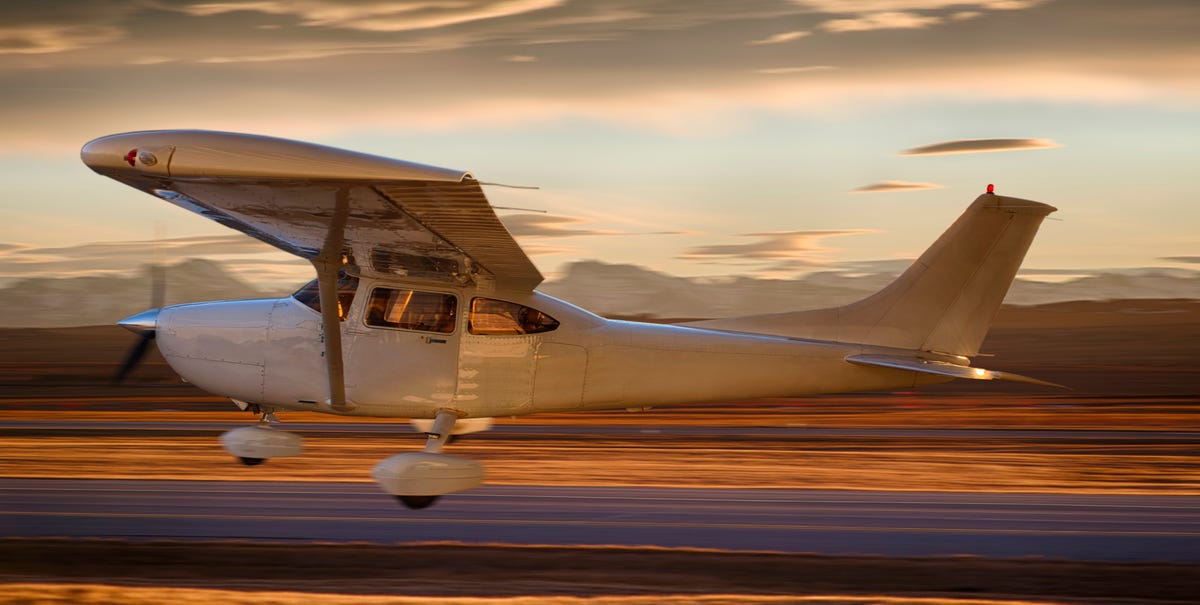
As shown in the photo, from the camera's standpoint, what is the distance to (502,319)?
9578 mm

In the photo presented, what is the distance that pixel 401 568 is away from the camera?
24.3 ft

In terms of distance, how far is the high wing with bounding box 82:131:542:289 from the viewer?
640 centimetres

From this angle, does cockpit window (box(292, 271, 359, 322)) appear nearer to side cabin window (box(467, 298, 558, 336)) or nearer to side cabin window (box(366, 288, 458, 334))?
side cabin window (box(366, 288, 458, 334))

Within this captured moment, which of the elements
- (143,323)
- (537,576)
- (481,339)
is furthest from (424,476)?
(143,323)

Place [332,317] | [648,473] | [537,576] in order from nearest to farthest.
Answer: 1. [537,576]
2. [332,317]
3. [648,473]

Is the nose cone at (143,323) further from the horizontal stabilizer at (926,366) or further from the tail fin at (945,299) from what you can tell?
the horizontal stabilizer at (926,366)

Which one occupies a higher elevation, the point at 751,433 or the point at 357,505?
the point at 357,505

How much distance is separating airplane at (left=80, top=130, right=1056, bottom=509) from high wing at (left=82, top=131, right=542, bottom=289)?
0.13 ft

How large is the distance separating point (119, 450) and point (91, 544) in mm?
7791

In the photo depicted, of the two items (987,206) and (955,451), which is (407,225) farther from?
(955,451)

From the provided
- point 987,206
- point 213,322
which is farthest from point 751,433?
point 213,322

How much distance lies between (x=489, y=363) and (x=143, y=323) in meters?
3.49

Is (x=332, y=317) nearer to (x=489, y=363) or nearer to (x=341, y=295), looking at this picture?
(x=341, y=295)

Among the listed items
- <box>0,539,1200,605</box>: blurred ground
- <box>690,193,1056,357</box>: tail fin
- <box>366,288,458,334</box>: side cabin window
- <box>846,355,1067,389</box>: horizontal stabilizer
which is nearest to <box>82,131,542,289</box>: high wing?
<box>366,288,458,334</box>: side cabin window
